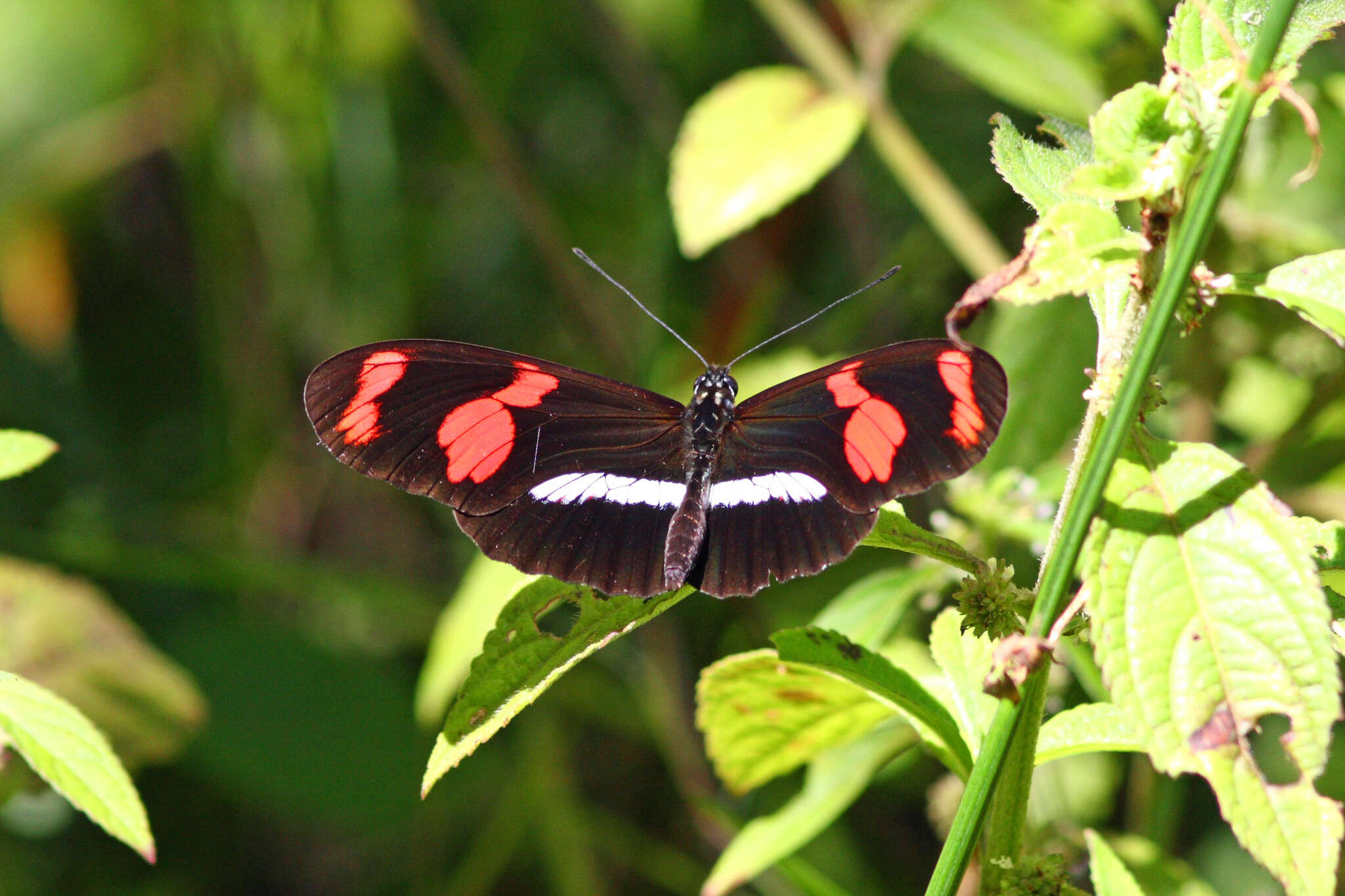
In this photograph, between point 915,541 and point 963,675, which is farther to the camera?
point 963,675

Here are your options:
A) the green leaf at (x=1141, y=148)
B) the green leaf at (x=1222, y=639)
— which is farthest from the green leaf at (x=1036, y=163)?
the green leaf at (x=1222, y=639)

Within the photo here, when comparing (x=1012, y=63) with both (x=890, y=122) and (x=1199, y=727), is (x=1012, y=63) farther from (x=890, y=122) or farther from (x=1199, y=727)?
(x=1199, y=727)

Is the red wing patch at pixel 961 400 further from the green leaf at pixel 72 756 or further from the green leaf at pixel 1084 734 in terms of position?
the green leaf at pixel 72 756

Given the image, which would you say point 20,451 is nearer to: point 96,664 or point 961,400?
point 96,664

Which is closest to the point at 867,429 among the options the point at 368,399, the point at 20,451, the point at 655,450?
the point at 655,450

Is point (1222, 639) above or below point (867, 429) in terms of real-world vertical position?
below

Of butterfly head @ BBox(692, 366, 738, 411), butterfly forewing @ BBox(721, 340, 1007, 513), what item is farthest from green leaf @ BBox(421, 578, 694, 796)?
butterfly head @ BBox(692, 366, 738, 411)
